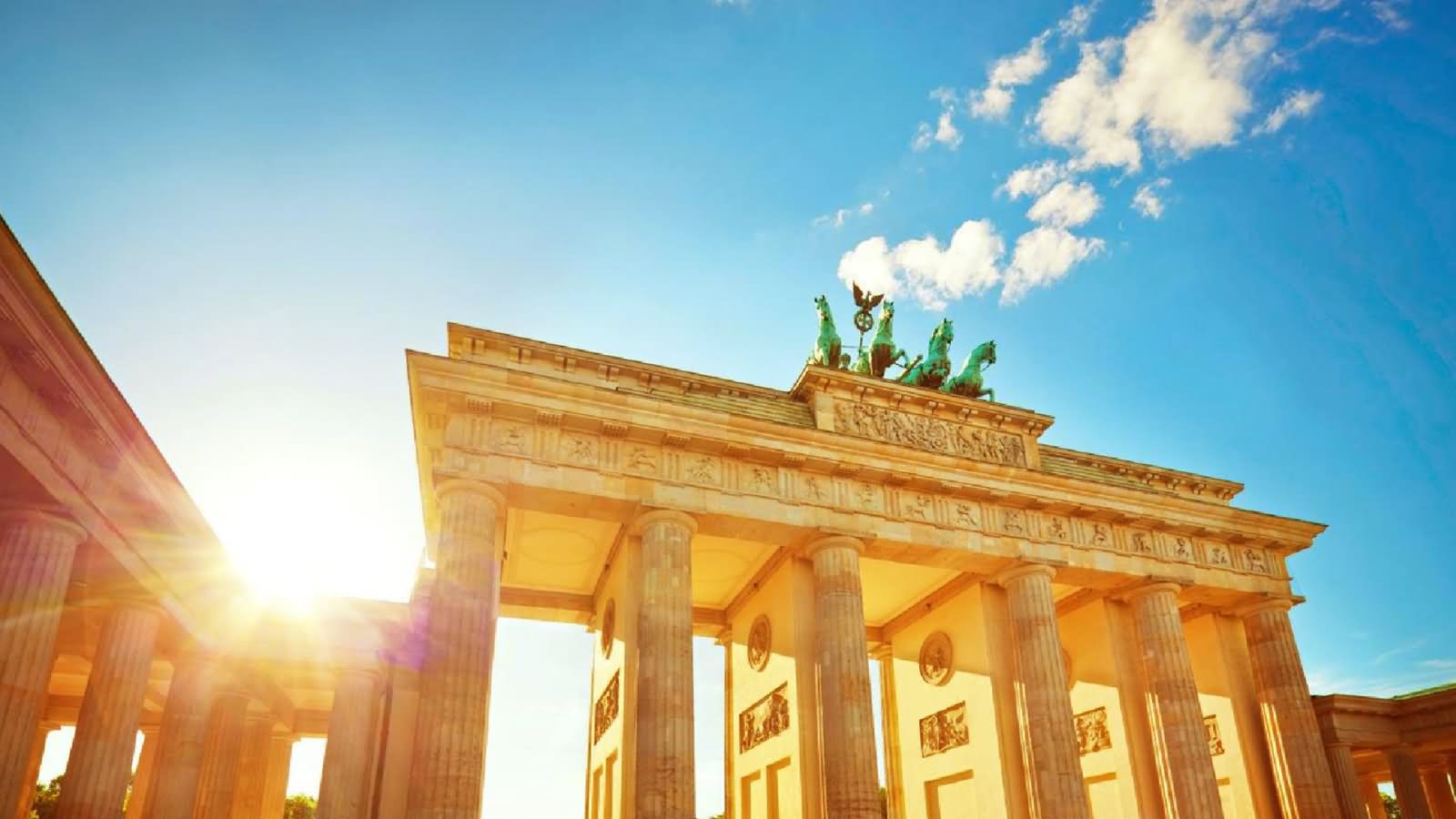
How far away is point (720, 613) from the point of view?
27438 millimetres

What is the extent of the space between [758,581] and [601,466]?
718 cm

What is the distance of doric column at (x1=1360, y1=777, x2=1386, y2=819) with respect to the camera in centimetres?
3331

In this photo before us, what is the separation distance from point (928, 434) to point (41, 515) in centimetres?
1887

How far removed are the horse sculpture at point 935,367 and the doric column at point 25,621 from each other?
19.9m

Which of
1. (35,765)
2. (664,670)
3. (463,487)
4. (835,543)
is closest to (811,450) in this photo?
(835,543)

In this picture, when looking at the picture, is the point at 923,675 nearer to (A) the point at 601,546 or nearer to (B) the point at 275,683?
(A) the point at 601,546

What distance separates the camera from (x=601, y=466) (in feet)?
64.9

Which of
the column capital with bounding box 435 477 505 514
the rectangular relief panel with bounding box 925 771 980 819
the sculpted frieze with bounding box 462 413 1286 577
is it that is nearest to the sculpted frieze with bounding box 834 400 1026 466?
the sculpted frieze with bounding box 462 413 1286 577

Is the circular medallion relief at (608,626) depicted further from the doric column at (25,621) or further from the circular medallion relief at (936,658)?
the doric column at (25,621)

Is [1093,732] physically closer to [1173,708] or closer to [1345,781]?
[1173,708]

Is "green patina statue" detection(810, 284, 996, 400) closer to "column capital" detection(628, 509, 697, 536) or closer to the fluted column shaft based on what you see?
"column capital" detection(628, 509, 697, 536)


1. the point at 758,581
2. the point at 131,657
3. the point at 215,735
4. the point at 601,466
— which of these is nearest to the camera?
the point at 131,657

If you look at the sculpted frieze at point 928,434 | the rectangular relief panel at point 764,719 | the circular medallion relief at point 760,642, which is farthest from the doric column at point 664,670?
the sculpted frieze at point 928,434

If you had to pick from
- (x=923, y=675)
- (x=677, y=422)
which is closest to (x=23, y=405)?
(x=677, y=422)
